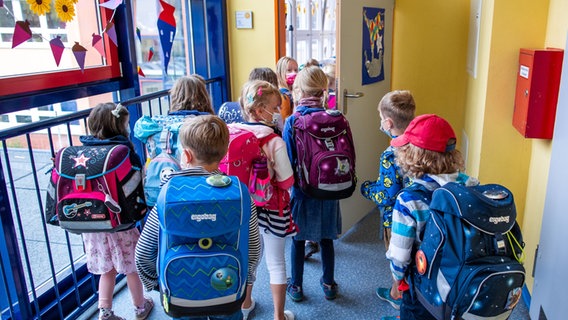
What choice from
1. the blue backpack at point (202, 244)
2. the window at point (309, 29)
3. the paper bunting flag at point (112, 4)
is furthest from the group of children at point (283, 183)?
the window at point (309, 29)

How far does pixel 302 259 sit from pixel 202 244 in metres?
1.07

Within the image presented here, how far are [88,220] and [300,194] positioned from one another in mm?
966

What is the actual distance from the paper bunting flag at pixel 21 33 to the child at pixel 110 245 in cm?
50

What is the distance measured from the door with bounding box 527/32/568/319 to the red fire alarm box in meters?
0.14

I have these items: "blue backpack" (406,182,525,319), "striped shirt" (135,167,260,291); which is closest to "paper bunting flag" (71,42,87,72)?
"striped shirt" (135,167,260,291)

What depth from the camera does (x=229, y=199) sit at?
129cm

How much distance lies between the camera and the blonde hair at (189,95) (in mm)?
2043

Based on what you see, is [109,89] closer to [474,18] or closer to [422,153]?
[422,153]

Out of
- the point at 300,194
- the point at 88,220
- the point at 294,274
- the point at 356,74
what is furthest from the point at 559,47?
the point at 88,220

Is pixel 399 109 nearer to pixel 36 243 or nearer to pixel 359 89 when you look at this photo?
pixel 359 89

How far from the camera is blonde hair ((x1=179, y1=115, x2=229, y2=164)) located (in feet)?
4.77

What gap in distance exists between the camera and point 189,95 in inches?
80.4

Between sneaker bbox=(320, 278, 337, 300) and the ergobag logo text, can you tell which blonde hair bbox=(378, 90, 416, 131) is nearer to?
sneaker bbox=(320, 278, 337, 300)

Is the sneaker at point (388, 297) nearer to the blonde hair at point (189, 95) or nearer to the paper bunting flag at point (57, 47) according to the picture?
the blonde hair at point (189, 95)
